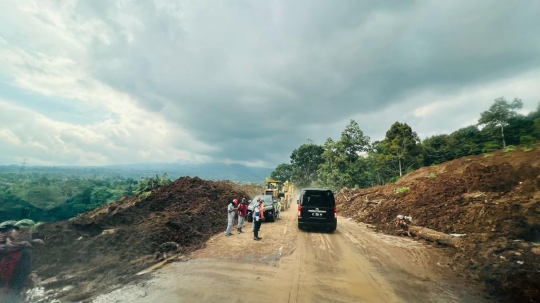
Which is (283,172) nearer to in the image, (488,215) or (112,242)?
(488,215)

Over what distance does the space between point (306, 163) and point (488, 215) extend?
72.3m

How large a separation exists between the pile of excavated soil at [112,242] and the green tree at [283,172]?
74.0 meters

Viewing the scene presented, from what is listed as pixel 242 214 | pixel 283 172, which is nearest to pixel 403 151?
pixel 242 214

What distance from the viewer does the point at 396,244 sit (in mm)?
11344

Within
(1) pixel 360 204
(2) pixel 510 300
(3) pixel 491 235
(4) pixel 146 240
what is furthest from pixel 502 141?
(4) pixel 146 240

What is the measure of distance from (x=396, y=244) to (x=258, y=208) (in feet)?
20.7

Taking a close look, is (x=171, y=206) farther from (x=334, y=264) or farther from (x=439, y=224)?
→ (x=439, y=224)

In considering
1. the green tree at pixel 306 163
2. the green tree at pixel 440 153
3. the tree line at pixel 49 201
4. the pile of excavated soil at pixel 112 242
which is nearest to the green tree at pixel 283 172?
the green tree at pixel 306 163

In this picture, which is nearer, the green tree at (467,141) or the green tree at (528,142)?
the green tree at (528,142)

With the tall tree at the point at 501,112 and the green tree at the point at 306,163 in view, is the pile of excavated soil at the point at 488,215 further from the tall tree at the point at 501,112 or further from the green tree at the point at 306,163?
the green tree at the point at 306,163

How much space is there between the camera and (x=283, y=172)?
303 feet

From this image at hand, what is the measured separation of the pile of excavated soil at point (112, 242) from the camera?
6.93m

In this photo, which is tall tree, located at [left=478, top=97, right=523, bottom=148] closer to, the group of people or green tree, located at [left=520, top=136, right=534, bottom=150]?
green tree, located at [left=520, top=136, right=534, bottom=150]

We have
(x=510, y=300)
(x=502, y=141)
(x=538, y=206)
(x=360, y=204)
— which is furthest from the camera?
(x=502, y=141)
